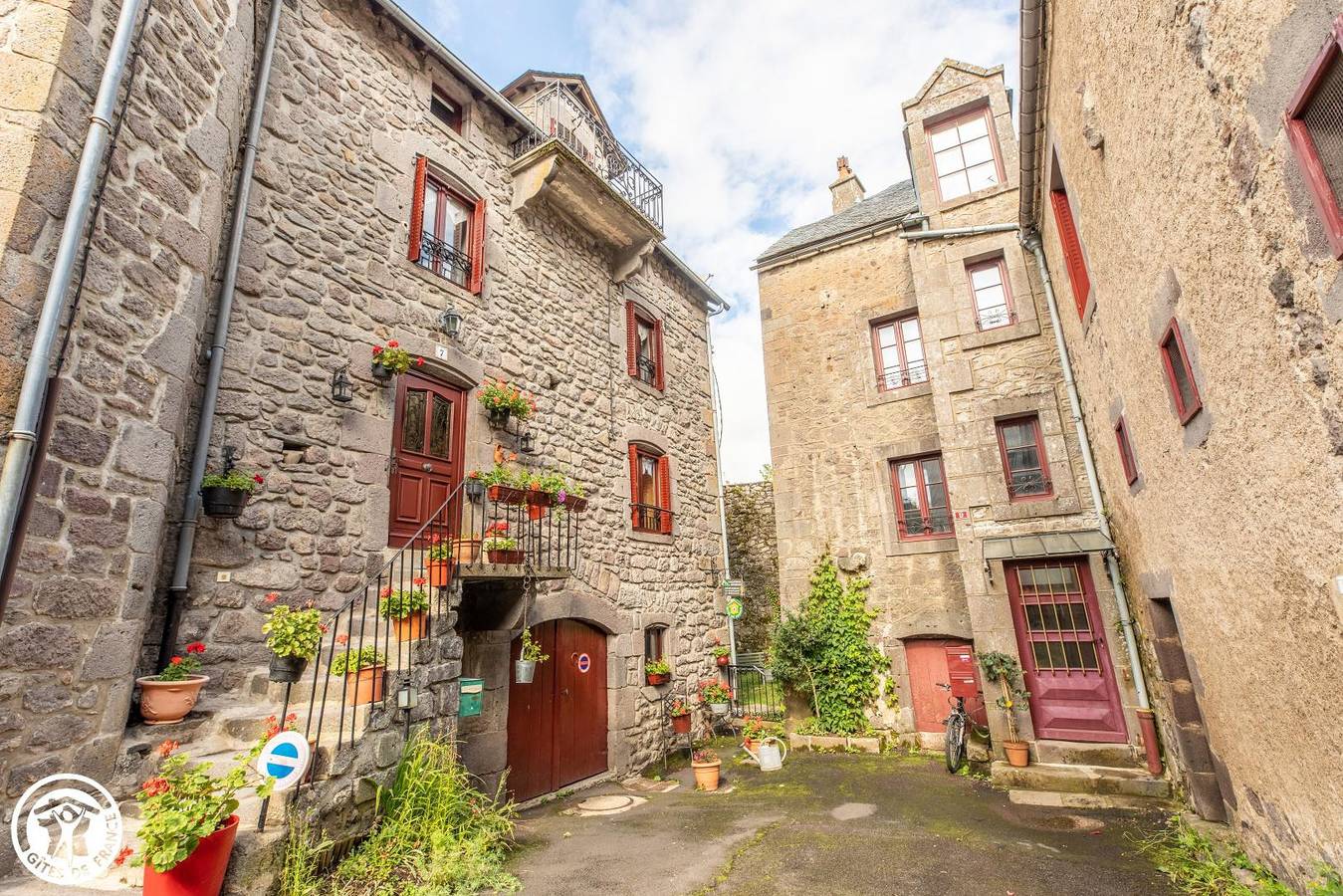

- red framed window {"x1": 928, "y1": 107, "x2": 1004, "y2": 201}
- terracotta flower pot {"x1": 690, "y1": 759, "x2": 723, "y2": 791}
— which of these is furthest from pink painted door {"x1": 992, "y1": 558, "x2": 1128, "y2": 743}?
red framed window {"x1": 928, "y1": 107, "x2": 1004, "y2": 201}

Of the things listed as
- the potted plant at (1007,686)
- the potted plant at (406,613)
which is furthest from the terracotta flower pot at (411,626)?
the potted plant at (1007,686)

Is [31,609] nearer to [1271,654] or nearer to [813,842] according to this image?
[813,842]

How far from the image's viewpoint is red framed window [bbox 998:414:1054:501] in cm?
755

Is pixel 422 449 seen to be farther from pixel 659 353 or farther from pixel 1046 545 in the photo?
pixel 1046 545

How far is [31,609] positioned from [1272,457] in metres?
5.84

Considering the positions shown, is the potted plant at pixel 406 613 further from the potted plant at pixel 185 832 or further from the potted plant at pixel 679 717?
the potted plant at pixel 679 717

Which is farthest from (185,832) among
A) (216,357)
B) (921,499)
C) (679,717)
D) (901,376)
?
(901,376)

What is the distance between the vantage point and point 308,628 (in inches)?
151

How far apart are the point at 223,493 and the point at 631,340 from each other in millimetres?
6030

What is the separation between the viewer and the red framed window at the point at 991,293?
26.7 feet

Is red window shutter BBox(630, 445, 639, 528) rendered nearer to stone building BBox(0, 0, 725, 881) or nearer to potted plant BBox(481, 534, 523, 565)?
stone building BBox(0, 0, 725, 881)

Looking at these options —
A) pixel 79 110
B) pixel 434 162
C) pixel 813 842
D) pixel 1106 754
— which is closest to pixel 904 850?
pixel 813 842

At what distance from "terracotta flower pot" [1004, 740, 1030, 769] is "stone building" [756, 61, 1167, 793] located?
0.13m

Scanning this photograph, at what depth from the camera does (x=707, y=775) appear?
6641mm
